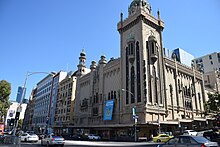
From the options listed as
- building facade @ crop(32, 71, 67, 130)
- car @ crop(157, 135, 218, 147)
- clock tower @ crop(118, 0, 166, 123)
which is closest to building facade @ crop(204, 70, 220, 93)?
clock tower @ crop(118, 0, 166, 123)

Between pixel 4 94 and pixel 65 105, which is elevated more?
pixel 65 105

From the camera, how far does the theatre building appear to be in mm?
44312

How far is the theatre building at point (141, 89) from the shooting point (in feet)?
145

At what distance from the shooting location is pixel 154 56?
159 ft

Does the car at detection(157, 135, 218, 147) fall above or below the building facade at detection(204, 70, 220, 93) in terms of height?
below

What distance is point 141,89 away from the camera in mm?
45469

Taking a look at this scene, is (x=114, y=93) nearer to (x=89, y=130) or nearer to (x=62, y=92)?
(x=89, y=130)

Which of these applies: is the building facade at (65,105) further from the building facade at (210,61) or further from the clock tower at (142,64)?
the building facade at (210,61)

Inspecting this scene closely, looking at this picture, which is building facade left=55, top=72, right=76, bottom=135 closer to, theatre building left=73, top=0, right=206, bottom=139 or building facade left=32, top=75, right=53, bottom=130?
theatre building left=73, top=0, right=206, bottom=139

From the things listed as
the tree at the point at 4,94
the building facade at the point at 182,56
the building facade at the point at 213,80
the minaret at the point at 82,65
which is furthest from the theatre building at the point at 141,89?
the tree at the point at 4,94

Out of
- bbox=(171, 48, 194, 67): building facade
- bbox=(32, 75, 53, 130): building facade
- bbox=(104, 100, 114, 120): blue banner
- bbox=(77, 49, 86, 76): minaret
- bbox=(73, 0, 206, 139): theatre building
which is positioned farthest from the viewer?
bbox=(32, 75, 53, 130): building facade

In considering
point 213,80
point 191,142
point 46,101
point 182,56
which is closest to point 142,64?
point 191,142

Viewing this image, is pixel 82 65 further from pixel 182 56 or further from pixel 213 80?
pixel 213 80

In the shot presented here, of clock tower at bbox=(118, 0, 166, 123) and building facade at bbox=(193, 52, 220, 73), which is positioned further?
building facade at bbox=(193, 52, 220, 73)
